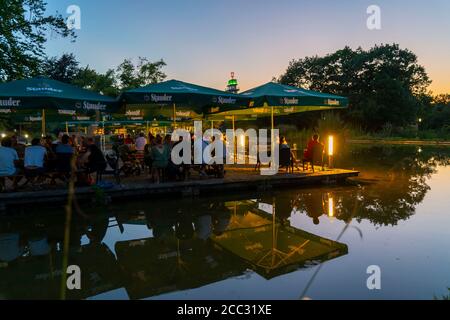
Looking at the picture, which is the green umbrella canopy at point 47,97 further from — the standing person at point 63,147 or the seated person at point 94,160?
the seated person at point 94,160

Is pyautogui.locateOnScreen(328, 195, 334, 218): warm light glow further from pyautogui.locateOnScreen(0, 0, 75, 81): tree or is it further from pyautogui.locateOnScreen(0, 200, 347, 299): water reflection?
pyautogui.locateOnScreen(0, 0, 75, 81): tree

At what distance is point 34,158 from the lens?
7852mm

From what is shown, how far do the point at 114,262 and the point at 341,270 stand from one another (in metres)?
3.09

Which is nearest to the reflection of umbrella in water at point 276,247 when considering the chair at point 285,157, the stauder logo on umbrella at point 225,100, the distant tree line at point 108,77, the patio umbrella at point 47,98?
the stauder logo on umbrella at point 225,100

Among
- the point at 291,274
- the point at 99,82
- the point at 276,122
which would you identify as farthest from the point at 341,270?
the point at 276,122

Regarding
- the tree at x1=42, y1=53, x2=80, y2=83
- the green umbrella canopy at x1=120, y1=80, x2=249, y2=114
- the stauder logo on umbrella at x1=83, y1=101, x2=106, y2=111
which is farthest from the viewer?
the tree at x1=42, y1=53, x2=80, y2=83

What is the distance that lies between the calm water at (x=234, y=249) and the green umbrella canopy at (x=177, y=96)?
8.29 feet

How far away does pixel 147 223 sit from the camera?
22.8 ft

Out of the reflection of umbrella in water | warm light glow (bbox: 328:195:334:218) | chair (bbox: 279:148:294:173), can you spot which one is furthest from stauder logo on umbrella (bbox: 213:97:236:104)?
the reflection of umbrella in water

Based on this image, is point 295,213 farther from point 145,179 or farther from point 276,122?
point 276,122

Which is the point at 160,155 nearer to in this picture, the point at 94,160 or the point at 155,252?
the point at 94,160

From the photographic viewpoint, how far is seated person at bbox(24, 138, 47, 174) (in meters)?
7.80

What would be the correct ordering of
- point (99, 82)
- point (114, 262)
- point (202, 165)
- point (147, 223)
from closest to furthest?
point (114, 262) < point (147, 223) < point (202, 165) < point (99, 82)

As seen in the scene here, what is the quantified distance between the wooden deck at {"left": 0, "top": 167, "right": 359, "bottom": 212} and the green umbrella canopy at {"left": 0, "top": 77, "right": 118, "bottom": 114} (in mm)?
1935
